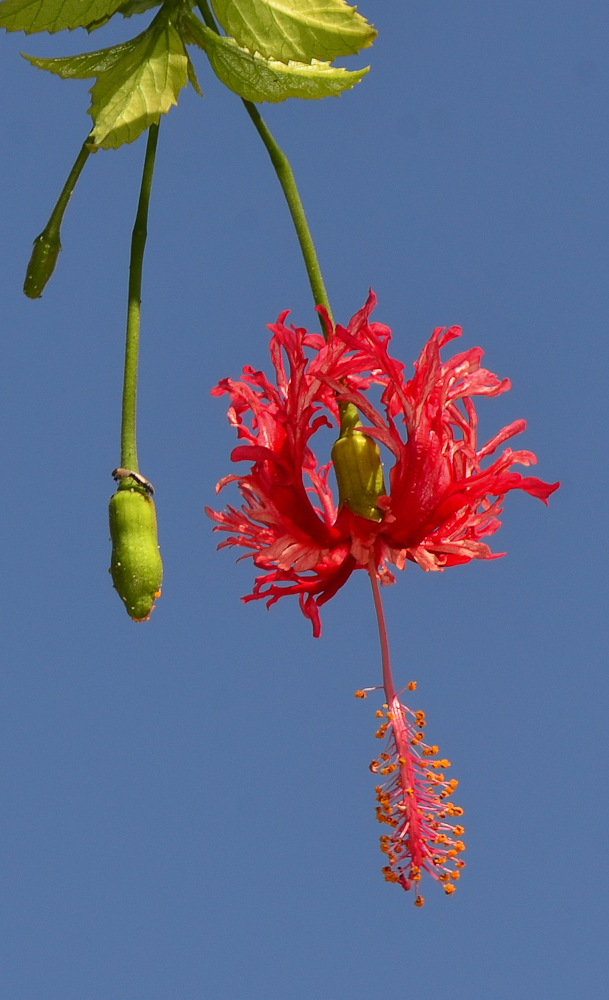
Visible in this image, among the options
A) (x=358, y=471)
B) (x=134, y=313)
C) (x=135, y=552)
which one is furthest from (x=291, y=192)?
(x=135, y=552)

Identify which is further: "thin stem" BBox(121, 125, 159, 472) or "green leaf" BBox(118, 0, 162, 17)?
"green leaf" BBox(118, 0, 162, 17)

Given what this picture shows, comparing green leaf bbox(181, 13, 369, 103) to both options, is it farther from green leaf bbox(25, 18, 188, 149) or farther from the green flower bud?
the green flower bud

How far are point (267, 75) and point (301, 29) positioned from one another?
0.43 feet

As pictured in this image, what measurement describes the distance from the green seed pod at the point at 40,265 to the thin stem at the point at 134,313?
16 cm

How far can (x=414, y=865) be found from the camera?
2.20 m

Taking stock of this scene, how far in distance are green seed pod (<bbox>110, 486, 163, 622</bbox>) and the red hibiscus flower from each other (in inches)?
8.7

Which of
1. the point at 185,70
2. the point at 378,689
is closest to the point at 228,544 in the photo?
the point at 378,689

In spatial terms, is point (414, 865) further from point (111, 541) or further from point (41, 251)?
point (41, 251)

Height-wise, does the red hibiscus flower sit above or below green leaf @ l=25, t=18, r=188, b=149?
below

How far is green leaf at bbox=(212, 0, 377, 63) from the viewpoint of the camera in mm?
2061

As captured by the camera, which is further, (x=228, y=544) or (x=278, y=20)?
(x=228, y=544)

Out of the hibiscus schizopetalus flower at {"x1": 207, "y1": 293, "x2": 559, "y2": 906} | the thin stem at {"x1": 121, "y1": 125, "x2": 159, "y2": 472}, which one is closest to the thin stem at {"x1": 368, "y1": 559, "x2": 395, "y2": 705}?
the hibiscus schizopetalus flower at {"x1": 207, "y1": 293, "x2": 559, "y2": 906}

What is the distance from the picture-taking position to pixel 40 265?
220 cm

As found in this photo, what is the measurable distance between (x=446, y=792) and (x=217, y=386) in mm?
934
